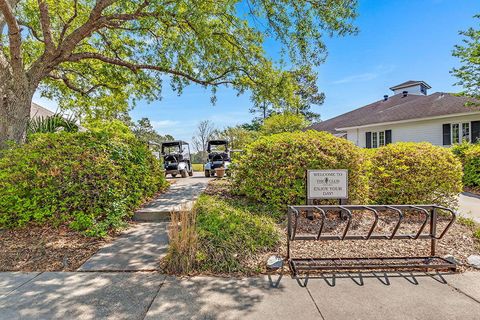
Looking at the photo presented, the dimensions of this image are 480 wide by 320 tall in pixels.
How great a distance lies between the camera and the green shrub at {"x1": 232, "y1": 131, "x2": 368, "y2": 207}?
4.92 m

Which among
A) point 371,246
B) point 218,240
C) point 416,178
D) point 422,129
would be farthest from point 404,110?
point 218,240

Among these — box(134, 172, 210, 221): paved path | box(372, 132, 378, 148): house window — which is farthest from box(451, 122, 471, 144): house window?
box(134, 172, 210, 221): paved path

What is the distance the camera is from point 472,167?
8859mm

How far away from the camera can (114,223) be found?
4398 millimetres

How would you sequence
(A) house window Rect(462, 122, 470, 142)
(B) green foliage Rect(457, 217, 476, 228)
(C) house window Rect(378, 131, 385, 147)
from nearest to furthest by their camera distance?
(B) green foliage Rect(457, 217, 476, 228)
(A) house window Rect(462, 122, 470, 142)
(C) house window Rect(378, 131, 385, 147)

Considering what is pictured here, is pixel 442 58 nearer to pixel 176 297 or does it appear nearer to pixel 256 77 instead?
pixel 256 77

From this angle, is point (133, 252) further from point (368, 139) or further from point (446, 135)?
point (368, 139)

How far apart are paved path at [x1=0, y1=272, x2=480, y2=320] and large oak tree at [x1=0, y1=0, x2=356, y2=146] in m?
5.22

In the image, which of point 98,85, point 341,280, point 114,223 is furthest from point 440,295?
point 98,85

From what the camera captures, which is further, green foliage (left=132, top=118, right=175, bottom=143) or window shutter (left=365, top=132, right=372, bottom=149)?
green foliage (left=132, top=118, right=175, bottom=143)

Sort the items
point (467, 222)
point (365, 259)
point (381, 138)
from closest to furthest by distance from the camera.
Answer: point (365, 259) → point (467, 222) → point (381, 138)

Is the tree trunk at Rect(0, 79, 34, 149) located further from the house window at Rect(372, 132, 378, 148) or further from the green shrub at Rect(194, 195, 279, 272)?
the house window at Rect(372, 132, 378, 148)

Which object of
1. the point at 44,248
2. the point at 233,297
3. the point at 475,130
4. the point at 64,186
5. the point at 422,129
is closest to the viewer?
the point at 233,297

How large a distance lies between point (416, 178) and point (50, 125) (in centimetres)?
886
